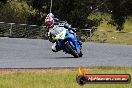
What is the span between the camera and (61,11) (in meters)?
35.0

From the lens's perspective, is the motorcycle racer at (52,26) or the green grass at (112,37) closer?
the motorcycle racer at (52,26)

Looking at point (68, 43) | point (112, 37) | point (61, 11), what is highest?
point (68, 43)

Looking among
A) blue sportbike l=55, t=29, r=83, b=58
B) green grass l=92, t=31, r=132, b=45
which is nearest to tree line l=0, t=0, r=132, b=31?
green grass l=92, t=31, r=132, b=45

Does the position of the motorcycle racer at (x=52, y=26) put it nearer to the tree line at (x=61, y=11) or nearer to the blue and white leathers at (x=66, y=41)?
the blue and white leathers at (x=66, y=41)

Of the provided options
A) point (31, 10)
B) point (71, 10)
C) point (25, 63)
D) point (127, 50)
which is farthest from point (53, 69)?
point (31, 10)

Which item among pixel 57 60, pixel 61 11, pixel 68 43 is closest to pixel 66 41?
pixel 68 43

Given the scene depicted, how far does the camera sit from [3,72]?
42.4 ft

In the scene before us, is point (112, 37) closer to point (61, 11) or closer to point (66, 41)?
point (61, 11)

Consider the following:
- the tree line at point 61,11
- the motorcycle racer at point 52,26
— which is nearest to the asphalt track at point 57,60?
the motorcycle racer at point 52,26

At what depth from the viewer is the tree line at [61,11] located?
3428cm

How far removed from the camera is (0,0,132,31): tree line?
34281mm

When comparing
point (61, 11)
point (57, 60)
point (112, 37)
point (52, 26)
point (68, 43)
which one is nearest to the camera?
point (57, 60)

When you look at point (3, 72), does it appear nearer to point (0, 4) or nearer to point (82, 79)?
point (82, 79)

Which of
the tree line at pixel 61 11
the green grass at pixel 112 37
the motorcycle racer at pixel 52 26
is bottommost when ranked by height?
the green grass at pixel 112 37
